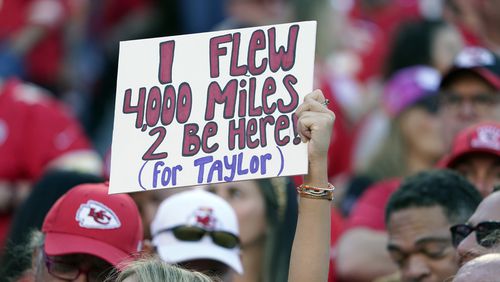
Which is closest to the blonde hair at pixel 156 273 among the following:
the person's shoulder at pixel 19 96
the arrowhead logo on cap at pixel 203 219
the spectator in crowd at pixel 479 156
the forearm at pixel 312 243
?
the forearm at pixel 312 243

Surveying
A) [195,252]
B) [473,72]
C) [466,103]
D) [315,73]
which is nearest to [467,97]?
[466,103]

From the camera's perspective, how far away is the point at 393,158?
760 cm

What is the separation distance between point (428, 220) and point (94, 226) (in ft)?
4.58

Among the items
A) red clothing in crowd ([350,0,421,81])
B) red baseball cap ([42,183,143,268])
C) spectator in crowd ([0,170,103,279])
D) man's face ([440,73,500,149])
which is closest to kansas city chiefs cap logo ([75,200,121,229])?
red baseball cap ([42,183,143,268])

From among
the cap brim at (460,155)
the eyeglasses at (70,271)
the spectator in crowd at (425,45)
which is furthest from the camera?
the spectator in crowd at (425,45)

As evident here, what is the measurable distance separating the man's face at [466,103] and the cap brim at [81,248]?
2.34m

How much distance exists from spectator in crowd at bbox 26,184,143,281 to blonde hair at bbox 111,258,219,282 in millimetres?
529

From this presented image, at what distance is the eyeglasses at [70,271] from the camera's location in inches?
Result: 182

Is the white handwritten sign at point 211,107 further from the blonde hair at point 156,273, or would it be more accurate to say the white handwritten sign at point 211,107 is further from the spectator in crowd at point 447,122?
the spectator in crowd at point 447,122

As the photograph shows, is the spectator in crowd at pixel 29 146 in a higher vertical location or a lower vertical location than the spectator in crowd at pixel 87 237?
higher

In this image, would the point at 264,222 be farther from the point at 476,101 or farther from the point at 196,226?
the point at 476,101

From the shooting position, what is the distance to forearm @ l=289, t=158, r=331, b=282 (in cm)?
420

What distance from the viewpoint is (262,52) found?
4.50 meters

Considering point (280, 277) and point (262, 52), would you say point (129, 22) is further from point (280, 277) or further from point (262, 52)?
point (262, 52)
